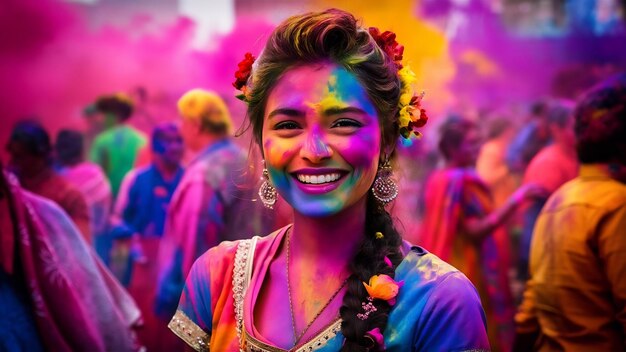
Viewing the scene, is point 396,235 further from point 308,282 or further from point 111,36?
point 111,36

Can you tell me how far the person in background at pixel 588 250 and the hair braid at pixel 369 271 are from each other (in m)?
1.42

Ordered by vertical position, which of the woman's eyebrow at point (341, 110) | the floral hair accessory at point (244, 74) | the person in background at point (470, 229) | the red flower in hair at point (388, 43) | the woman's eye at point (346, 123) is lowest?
the person in background at point (470, 229)

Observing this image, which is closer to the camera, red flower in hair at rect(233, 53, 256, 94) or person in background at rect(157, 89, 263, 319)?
red flower in hair at rect(233, 53, 256, 94)

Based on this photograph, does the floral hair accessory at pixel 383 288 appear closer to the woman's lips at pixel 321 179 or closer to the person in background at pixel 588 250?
the woman's lips at pixel 321 179

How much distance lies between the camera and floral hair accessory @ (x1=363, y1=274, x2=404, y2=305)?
5.89 feet

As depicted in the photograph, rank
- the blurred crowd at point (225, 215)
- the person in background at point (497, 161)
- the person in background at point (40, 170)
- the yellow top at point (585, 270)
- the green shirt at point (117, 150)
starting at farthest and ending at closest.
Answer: the person in background at point (497, 161)
the green shirt at point (117, 150)
the person in background at point (40, 170)
the blurred crowd at point (225, 215)
the yellow top at point (585, 270)

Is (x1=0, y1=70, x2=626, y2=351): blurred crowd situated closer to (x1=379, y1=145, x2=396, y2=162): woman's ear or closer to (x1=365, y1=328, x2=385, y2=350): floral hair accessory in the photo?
(x1=379, y1=145, x2=396, y2=162): woman's ear

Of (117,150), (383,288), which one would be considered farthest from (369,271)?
(117,150)

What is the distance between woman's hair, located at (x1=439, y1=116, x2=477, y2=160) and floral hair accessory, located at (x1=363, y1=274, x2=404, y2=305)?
3320 millimetres

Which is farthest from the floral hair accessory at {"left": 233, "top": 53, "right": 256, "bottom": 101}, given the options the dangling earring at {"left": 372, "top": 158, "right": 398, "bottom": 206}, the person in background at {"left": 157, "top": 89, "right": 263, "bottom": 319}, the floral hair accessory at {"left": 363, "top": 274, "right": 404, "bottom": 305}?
the person in background at {"left": 157, "top": 89, "right": 263, "bottom": 319}

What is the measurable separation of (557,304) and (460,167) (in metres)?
1.83

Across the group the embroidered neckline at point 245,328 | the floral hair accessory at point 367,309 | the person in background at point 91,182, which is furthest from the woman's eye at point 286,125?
the person in background at point 91,182

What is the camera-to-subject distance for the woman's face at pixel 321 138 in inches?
71.6

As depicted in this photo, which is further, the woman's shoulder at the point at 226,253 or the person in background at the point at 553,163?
the person in background at the point at 553,163
